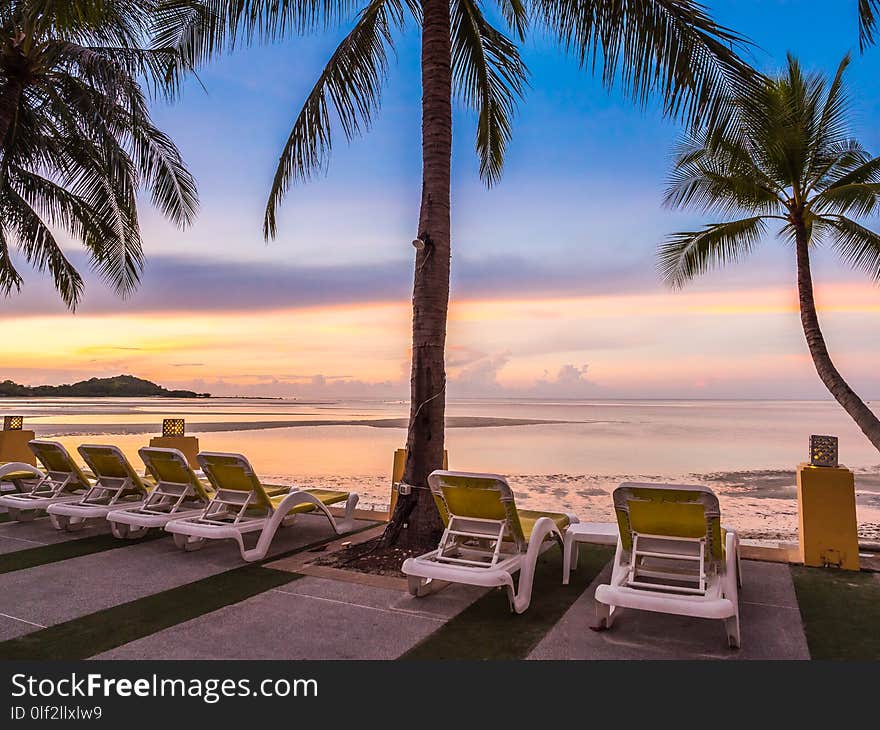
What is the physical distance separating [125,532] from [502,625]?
14.2ft

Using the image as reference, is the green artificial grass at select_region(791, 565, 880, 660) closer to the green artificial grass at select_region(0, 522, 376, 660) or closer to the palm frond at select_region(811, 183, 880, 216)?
the green artificial grass at select_region(0, 522, 376, 660)

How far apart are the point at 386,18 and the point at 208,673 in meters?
7.54

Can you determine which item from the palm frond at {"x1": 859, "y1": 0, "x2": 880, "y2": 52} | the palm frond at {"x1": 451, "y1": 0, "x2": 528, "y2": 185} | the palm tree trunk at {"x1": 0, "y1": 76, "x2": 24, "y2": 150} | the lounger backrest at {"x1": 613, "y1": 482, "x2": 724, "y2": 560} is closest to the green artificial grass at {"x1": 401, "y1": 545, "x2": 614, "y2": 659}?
the lounger backrest at {"x1": 613, "y1": 482, "x2": 724, "y2": 560}

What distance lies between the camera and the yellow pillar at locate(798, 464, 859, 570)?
5.28 metres

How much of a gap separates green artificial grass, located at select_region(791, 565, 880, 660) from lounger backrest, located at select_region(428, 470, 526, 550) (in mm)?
1947

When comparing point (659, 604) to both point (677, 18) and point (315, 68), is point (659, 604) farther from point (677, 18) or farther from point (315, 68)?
point (315, 68)

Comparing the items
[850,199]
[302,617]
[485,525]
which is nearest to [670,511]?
[485,525]

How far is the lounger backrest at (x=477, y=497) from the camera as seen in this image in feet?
14.0

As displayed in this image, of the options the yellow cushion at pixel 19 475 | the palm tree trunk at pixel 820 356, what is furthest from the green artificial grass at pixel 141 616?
the palm tree trunk at pixel 820 356

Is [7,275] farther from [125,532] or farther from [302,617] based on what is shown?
[302,617]

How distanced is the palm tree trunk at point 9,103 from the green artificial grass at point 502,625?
9.76m

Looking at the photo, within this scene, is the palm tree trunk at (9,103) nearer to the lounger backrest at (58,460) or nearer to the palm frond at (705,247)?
the lounger backrest at (58,460)

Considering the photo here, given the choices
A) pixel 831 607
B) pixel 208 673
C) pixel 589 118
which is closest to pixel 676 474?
pixel 589 118

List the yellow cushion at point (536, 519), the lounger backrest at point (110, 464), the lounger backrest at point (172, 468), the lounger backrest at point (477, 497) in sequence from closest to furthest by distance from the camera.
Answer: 1. the lounger backrest at point (477, 497)
2. the yellow cushion at point (536, 519)
3. the lounger backrest at point (172, 468)
4. the lounger backrest at point (110, 464)
